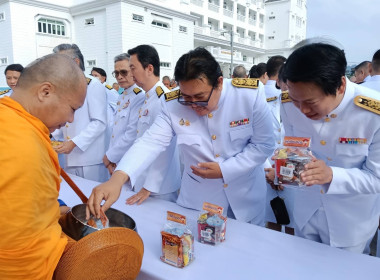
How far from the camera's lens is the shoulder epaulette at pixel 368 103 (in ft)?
4.25

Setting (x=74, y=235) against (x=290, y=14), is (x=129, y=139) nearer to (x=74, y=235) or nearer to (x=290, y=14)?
(x=74, y=235)

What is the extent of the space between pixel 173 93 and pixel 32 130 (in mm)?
1129

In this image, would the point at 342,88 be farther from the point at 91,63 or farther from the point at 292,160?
the point at 91,63

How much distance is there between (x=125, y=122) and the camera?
298cm

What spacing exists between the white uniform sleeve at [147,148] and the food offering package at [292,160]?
30.1 inches

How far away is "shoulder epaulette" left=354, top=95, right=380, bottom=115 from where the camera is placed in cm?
129

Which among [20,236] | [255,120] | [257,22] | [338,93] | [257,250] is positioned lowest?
[257,250]

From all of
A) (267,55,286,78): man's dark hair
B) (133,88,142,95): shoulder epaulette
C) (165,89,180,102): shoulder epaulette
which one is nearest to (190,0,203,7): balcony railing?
(267,55,286,78): man's dark hair

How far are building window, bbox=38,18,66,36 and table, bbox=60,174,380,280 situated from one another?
60.4 feet

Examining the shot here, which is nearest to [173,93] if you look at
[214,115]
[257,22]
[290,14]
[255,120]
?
[214,115]

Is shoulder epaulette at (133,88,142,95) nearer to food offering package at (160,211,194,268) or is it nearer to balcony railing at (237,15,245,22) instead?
food offering package at (160,211,194,268)

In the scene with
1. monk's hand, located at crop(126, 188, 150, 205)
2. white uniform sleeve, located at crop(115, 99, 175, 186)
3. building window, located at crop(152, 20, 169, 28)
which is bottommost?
monk's hand, located at crop(126, 188, 150, 205)

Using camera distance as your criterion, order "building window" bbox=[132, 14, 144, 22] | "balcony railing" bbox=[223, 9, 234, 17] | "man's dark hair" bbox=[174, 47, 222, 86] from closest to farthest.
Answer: "man's dark hair" bbox=[174, 47, 222, 86] → "building window" bbox=[132, 14, 144, 22] → "balcony railing" bbox=[223, 9, 234, 17]

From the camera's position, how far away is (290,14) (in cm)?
3525
